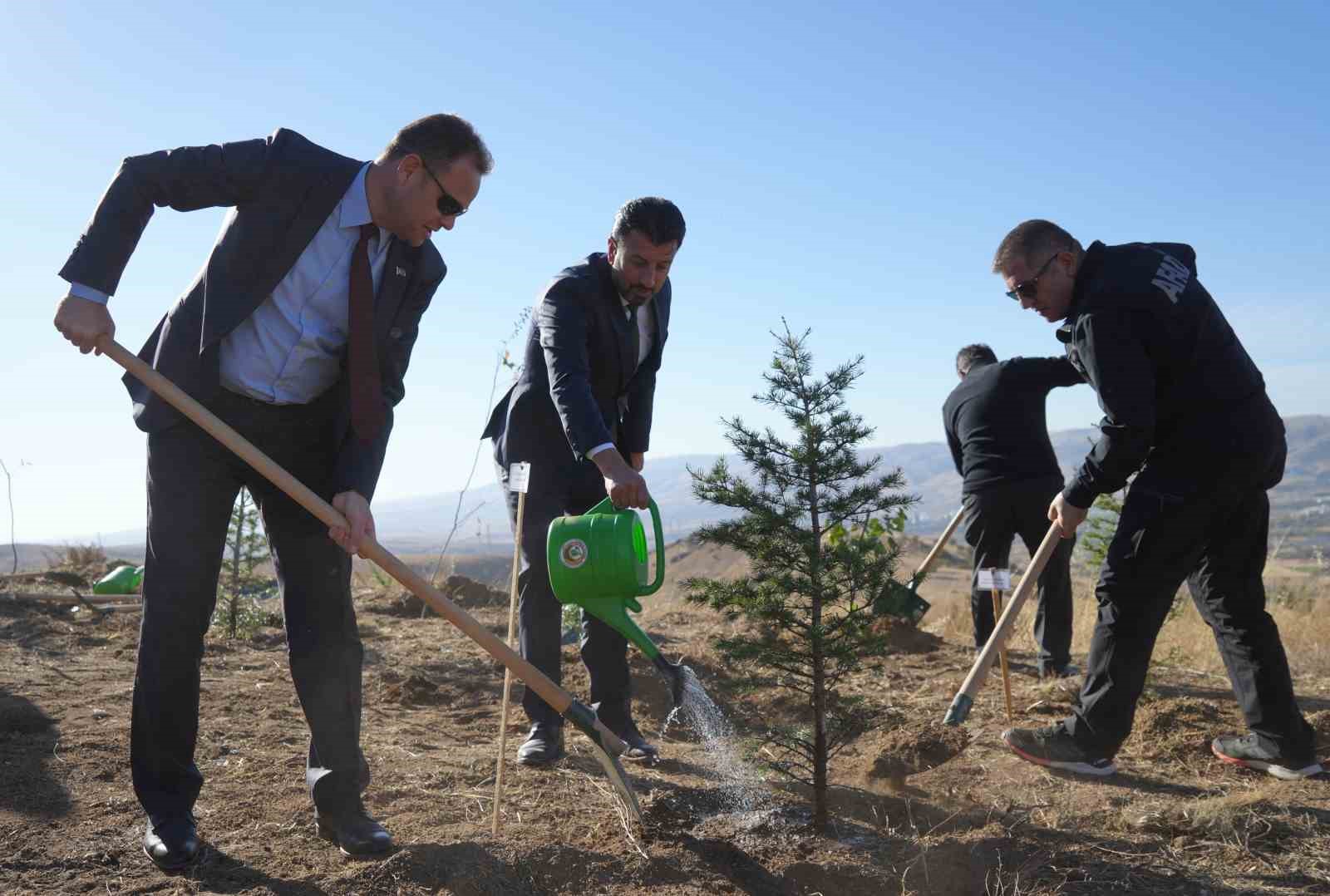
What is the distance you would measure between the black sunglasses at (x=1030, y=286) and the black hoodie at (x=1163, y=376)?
187mm

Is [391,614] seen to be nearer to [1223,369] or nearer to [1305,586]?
[1223,369]

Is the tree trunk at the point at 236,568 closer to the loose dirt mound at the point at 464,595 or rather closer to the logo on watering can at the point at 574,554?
the loose dirt mound at the point at 464,595

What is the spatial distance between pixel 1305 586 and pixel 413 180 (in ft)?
37.4

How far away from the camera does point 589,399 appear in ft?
12.9

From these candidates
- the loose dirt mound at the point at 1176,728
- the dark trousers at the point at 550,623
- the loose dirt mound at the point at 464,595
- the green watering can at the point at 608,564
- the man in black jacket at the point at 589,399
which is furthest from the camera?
the loose dirt mound at the point at 464,595

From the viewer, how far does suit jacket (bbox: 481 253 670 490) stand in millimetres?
4168

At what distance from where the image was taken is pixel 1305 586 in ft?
37.6

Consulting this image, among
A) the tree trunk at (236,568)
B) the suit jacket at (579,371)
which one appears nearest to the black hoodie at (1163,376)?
the suit jacket at (579,371)

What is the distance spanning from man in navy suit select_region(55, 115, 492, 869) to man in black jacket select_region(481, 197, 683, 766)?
845 millimetres

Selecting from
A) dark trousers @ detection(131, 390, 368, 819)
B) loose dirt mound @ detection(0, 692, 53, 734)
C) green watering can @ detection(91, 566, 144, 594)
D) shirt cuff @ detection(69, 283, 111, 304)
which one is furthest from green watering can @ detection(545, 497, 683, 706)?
green watering can @ detection(91, 566, 144, 594)

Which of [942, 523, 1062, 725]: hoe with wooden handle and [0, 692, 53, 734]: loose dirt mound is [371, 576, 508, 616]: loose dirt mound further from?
[942, 523, 1062, 725]: hoe with wooden handle

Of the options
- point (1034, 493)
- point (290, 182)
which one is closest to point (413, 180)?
point (290, 182)

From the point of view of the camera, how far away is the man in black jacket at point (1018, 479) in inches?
251

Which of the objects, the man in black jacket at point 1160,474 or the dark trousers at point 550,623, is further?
the dark trousers at point 550,623
